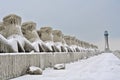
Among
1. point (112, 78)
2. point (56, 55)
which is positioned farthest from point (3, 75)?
point (56, 55)

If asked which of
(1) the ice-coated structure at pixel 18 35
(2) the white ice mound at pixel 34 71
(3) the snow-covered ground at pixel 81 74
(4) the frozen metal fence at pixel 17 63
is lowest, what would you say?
(3) the snow-covered ground at pixel 81 74

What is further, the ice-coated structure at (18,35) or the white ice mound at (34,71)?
the ice-coated structure at (18,35)

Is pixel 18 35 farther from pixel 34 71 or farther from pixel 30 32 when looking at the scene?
pixel 30 32

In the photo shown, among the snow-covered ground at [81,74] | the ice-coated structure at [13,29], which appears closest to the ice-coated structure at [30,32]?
the ice-coated structure at [13,29]

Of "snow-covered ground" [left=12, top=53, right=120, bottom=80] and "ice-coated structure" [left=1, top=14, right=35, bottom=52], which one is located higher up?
"ice-coated structure" [left=1, top=14, right=35, bottom=52]

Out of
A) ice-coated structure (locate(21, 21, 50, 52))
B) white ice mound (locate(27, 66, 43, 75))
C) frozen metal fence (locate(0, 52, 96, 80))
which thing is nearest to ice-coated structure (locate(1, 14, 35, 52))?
frozen metal fence (locate(0, 52, 96, 80))

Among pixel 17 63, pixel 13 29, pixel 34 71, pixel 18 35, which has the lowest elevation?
pixel 34 71

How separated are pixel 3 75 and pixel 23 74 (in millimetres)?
2959

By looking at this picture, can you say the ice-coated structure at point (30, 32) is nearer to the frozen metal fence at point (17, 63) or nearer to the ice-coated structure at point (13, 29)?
the frozen metal fence at point (17, 63)

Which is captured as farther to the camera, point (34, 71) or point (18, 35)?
point (18, 35)

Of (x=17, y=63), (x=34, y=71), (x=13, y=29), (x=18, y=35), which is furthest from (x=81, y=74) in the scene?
(x=13, y=29)

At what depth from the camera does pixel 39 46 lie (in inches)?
969

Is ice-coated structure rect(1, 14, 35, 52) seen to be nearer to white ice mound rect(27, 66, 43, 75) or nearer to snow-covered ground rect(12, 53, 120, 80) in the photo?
snow-covered ground rect(12, 53, 120, 80)

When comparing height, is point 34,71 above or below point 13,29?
below
